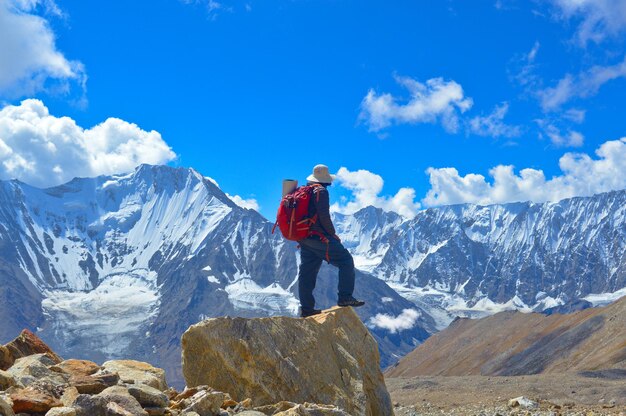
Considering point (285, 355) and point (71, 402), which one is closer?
point (71, 402)

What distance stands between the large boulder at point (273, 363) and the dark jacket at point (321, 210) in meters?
1.97

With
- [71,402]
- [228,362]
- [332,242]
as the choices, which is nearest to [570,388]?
[332,242]

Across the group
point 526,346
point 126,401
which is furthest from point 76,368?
point 526,346

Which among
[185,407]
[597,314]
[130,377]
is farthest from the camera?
[597,314]

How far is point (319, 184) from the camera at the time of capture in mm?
14844

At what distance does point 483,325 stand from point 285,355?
425ft

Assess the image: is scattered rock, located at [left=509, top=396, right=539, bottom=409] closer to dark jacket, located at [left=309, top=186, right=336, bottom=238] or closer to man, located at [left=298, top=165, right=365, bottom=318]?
man, located at [left=298, top=165, right=365, bottom=318]

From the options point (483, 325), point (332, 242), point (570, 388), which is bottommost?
point (570, 388)

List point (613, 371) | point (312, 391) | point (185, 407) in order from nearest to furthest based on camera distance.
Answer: point (185, 407)
point (312, 391)
point (613, 371)

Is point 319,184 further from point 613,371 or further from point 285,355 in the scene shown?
point 613,371

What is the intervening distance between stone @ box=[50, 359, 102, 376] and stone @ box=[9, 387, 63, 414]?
81.5 inches

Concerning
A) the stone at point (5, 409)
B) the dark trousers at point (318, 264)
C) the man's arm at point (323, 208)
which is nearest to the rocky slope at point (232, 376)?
the stone at point (5, 409)

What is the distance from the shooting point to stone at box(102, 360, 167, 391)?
11.1 metres

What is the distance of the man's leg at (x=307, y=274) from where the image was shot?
15211 millimetres
